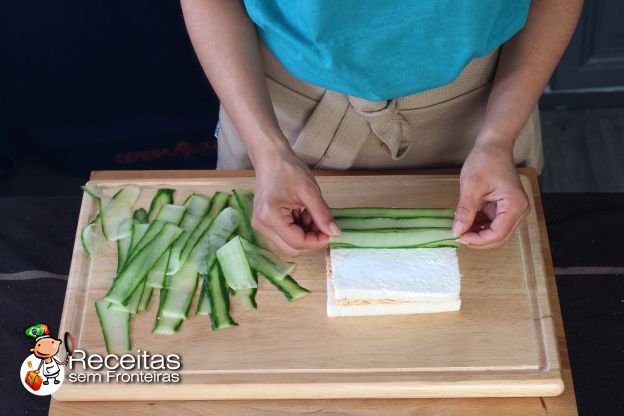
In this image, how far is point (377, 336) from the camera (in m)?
1.73

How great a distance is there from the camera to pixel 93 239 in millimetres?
1939

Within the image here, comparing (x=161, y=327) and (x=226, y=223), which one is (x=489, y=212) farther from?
(x=161, y=327)

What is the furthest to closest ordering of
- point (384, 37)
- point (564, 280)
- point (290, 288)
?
point (564, 280)
point (290, 288)
point (384, 37)

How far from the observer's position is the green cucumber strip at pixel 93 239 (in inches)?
75.5

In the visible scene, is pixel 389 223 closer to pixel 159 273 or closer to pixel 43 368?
pixel 159 273

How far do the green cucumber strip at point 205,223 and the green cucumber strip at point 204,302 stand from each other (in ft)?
0.32

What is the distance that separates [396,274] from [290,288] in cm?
25

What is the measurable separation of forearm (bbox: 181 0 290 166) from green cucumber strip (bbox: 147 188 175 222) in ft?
0.95

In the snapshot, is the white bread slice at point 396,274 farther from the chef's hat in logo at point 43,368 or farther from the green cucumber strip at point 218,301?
the chef's hat in logo at point 43,368

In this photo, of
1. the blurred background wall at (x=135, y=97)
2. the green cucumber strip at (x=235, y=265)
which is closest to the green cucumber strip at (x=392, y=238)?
the green cucumber strip at (x=235, y=265)

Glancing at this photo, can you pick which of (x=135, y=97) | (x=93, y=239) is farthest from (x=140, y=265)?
(x=135, y=97)

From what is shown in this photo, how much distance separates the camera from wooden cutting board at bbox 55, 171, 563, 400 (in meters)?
1.66

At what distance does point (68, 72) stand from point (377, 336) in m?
1.92

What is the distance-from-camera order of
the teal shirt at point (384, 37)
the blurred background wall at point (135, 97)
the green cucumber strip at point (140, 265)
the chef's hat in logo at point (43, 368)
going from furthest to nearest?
1. the blurred background wall at point (135, 97)
2. the green cucumber strip at point (140, 265)
3. the chef's hat in logo at point (43, 368)
4. the teal shirt at point (384, 37)
